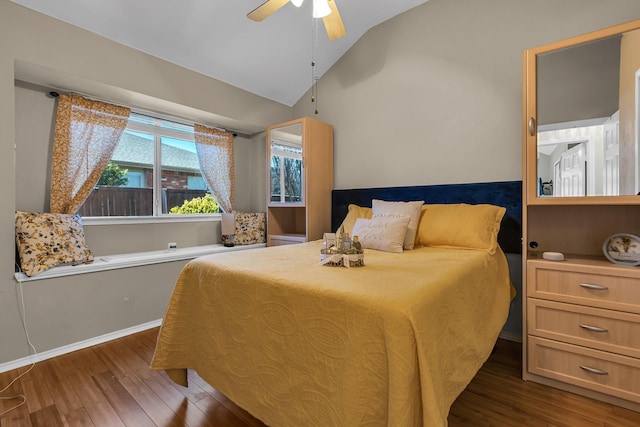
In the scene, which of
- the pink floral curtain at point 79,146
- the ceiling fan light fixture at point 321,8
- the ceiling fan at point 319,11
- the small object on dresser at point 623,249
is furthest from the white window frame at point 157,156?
the small object on dresser at point 623,249

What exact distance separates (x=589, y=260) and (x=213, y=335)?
7.54 feet

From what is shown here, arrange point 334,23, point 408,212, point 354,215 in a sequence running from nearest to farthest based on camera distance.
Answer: point 334,23 < point 408,212 < point 354,215

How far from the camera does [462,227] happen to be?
222 centimetres

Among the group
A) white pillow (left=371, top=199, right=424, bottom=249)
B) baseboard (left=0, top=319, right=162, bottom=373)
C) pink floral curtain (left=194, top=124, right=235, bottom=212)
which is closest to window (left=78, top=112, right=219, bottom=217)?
pink floral curtain (left=194, top=124, right=235, bottom=212)

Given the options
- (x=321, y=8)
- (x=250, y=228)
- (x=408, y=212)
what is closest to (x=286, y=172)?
(x=250, y=228)

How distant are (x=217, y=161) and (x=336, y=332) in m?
3.19

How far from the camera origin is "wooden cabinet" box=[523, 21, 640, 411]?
1.64 metres

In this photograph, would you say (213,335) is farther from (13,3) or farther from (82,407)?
(13,3)

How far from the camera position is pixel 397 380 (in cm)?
94

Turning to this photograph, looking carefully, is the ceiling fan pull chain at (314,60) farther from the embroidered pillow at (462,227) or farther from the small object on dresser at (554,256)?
the small object on dresser at (554,256)

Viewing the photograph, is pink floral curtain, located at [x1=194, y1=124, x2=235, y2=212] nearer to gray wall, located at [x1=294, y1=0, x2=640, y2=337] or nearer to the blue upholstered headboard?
gray wall, located at [x1=294, y1=0, x2=640, y2=337]

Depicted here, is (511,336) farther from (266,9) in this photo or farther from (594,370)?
(266,9)

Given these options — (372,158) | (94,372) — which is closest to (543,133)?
(372,158)

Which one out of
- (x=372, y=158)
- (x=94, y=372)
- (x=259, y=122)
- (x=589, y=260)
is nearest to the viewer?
(x=589, y=260)
